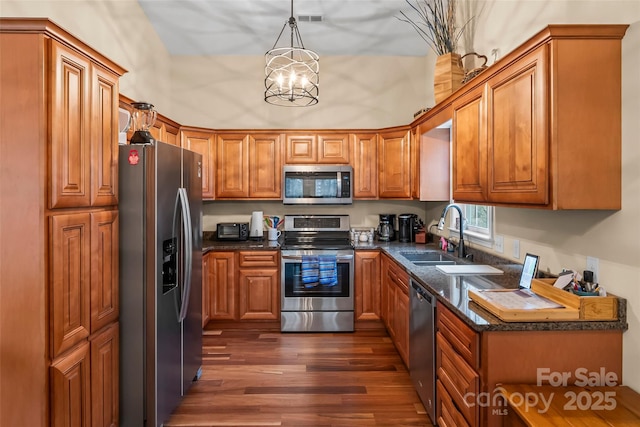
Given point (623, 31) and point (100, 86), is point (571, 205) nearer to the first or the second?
point (623, 31)

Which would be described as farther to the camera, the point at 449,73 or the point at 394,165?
the point at 394,165

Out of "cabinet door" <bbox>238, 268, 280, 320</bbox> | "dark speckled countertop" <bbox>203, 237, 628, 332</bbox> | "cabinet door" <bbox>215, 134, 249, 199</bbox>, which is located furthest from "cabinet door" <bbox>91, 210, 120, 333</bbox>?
"cabinet door" <bbox>215, 134, 249, 199</bbox>

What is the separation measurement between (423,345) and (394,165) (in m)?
2.28

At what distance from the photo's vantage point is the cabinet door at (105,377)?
187 cm

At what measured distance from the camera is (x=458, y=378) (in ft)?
5.97

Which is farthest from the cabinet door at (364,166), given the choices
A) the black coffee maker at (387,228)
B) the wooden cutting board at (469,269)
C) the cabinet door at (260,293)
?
the wooden cutting board at (469,269)

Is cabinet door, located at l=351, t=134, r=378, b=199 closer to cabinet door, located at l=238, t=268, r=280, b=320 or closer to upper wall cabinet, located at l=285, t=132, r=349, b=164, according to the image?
upper wall cabinet, located at l=285, t=132, r=349, b=164

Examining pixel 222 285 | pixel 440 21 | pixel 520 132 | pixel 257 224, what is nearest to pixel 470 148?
pixel 520 132

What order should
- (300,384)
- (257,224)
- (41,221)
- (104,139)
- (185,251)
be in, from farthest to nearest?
(257,224)
(300,384)
(185,251)
(104,139)
(41,221)

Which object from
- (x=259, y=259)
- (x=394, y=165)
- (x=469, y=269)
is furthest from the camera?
(x=394, y=165)

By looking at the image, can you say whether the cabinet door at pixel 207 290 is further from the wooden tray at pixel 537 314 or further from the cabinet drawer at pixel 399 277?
the wooden tray at pixel 537 314

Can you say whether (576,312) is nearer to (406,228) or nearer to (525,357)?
(525,357)

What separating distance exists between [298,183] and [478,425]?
3.06 m

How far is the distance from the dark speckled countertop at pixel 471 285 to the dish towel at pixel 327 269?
1.10ft
